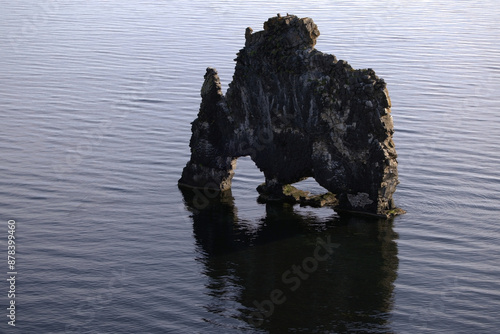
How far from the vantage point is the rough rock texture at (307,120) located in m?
70.2

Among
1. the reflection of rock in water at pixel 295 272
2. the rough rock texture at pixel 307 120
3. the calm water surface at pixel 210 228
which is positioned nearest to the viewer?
the reflection of rock in water at pixel 295 272

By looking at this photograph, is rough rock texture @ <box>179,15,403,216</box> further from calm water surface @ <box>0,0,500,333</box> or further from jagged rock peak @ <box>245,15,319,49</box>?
calm water surface @ <box>0,0,500,333</box>

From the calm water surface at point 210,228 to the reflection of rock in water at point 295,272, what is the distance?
0.55 ft

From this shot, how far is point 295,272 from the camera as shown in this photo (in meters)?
61.8

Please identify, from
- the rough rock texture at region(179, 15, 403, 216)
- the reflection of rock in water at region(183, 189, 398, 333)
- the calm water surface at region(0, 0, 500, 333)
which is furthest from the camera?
the rough rock texture at region(179, 15, 403, 216)

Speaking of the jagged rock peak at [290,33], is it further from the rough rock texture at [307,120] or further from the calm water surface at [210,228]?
the calm water surface at [210,228]

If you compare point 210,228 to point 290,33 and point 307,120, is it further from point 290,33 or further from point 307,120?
point 290,33

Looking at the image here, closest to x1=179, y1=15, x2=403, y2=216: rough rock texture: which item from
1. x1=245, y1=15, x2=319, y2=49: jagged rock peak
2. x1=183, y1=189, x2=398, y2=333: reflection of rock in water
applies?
x1=245, y1=15, x2=319, y2=49: jagged rock peak

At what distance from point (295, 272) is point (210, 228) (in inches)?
504

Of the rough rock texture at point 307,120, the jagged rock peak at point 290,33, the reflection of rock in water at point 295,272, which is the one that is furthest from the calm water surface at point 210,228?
the jagged rock peak at point 290,33

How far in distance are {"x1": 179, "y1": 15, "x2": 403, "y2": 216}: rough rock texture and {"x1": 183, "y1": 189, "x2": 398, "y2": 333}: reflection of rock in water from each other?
132 inches

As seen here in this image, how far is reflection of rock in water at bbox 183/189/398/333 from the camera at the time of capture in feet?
180

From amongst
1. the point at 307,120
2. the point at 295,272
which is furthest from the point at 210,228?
the point at 307,120

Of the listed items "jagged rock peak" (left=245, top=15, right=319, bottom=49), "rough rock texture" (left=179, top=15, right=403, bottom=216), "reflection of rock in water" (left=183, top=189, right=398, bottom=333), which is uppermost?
"jagged rock peak" (left=245, top=15, right=319, bottom=49)
